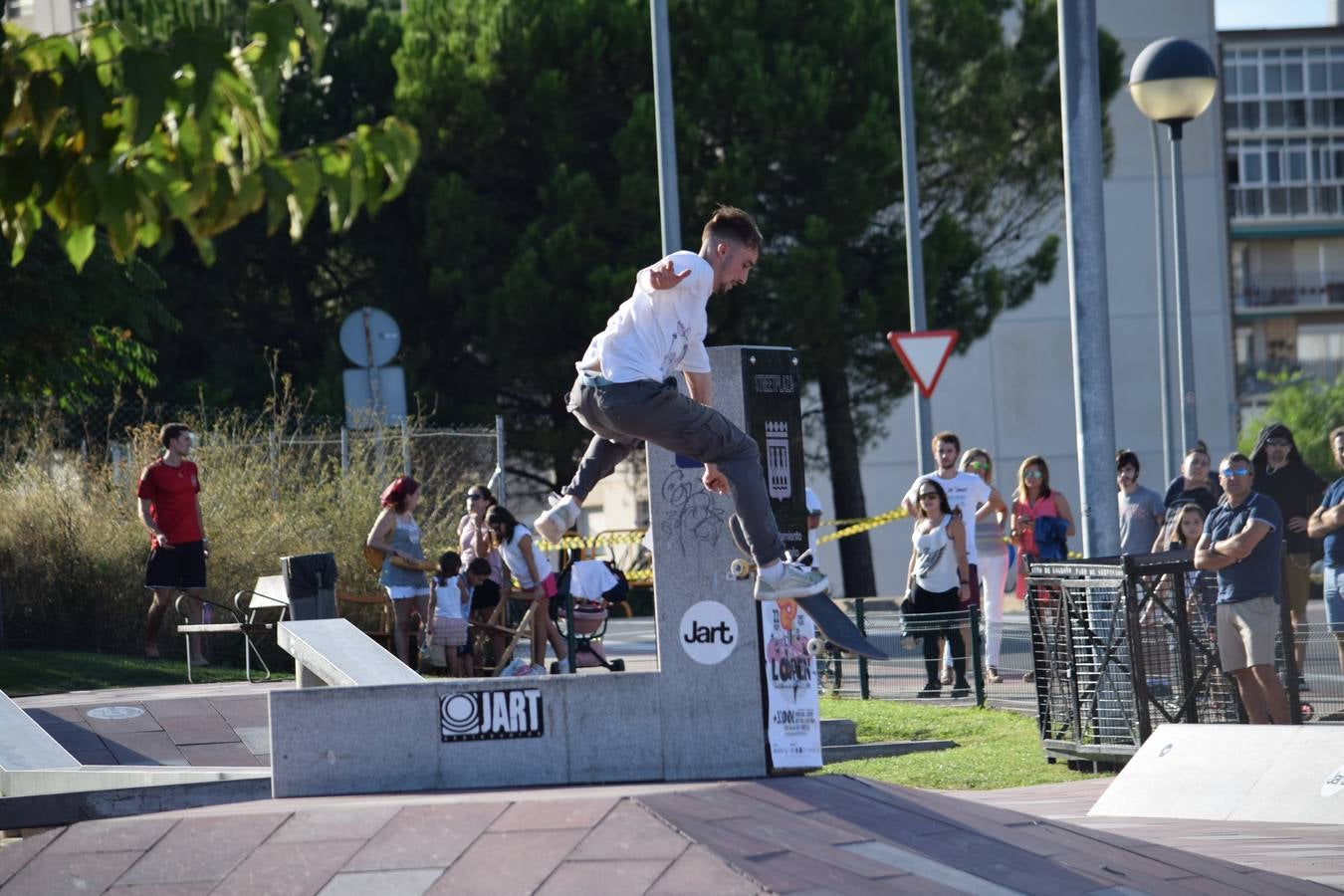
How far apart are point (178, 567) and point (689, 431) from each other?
8578 mm

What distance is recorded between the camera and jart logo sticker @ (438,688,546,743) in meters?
7.50

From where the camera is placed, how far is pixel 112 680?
14102mm

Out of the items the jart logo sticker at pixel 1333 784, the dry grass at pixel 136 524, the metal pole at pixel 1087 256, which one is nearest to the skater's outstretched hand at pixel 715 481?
the jart logo sticker at pixel 1333 784

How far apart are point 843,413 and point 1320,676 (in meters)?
19.7

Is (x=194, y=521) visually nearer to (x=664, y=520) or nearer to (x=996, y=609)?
(x=996, y=609)

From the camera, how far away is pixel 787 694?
7.71 meters

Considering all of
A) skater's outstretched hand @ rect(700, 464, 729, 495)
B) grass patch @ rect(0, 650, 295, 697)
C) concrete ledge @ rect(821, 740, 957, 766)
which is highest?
skater's outstretched hand @ rect(700, 464, 729, 495)

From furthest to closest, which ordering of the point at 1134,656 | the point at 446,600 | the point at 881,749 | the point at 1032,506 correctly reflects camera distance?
the point at 1032,506 < the point at 446,600 < the point at 881,749 < the point at 1134,656

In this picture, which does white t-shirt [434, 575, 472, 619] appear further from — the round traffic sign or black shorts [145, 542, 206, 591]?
the round traffic sign

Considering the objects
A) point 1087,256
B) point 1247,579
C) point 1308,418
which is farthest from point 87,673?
point 1308,418

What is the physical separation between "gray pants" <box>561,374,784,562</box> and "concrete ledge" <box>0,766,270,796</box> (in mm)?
2749

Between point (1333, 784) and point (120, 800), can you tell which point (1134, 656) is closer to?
point (1333, 784)

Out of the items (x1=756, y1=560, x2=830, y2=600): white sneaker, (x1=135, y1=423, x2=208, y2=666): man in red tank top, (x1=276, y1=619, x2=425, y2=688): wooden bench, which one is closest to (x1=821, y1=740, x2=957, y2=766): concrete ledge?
(x1=276, y1=619, x2=425, y2=688): wooden bench

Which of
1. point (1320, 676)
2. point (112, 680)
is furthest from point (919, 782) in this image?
point (112, 680)
